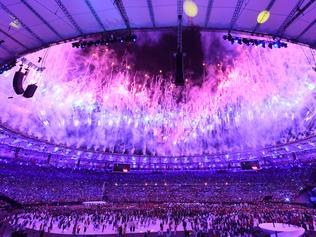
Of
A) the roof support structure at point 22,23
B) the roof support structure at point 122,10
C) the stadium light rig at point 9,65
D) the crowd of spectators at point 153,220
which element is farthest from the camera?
the crowd of spectators at point 153,220

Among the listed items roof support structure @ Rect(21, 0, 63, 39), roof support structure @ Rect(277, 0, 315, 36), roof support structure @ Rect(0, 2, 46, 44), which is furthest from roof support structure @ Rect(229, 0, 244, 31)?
roof support structure @ Rect(0, 2, 46, 44)

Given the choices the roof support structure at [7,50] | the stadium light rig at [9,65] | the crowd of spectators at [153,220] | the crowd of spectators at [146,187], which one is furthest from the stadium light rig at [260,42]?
the crowd of spectators at [146,187]

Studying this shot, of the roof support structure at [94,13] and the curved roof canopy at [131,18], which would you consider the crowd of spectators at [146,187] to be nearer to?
the curved roof canopy at [131,18]

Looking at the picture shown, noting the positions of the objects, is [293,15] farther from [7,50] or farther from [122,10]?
[7,50]

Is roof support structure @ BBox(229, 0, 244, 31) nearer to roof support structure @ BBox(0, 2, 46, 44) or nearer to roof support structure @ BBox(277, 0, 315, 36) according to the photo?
roof support structure @ BBox(277, 0, 315, 36)

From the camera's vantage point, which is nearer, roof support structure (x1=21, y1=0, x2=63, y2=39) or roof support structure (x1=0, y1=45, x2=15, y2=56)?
roof support structure (x1=21, y1=0, x2=63, y2=39)

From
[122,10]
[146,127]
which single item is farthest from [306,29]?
[146,127]

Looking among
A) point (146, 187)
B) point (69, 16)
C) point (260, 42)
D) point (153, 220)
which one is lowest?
point (153, 220)

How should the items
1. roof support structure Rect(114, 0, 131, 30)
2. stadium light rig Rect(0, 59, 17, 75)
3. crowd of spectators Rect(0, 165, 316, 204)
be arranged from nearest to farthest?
Result: roof support structure Rect(114, 0, 131, 30), stadium light rig Rect(0, 59, 17, 75), crowd of spectators Rect(0, 165, 316, 204)
